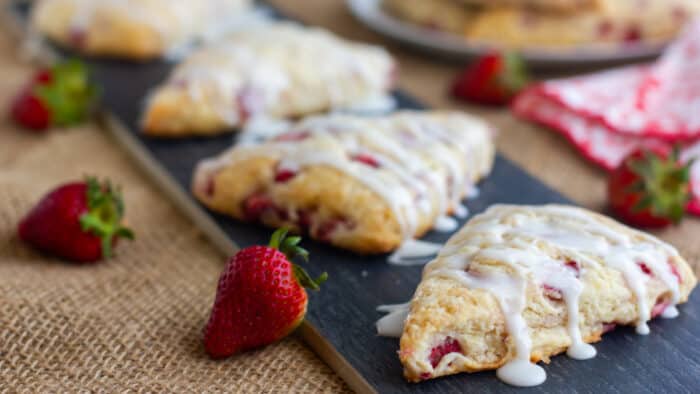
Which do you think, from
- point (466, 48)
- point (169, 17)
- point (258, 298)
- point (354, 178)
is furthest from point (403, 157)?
point (169, 17)

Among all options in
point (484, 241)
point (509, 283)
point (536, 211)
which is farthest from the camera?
point (536, 211)

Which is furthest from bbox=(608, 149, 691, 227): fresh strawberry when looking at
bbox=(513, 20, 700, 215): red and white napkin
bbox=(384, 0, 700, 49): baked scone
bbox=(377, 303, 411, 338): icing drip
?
bbox=(384, 0, 700, 49): baked scone

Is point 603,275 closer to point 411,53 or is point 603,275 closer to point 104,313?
point 104,313

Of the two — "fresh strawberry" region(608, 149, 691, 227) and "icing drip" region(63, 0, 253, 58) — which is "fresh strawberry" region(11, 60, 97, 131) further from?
"fresh strawberry" region(608, 149, 691, 227)

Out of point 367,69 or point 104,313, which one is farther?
point 367,69

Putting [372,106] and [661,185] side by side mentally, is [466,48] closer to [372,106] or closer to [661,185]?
[372,106]

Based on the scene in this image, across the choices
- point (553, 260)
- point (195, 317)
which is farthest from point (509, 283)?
point (195, 317)
